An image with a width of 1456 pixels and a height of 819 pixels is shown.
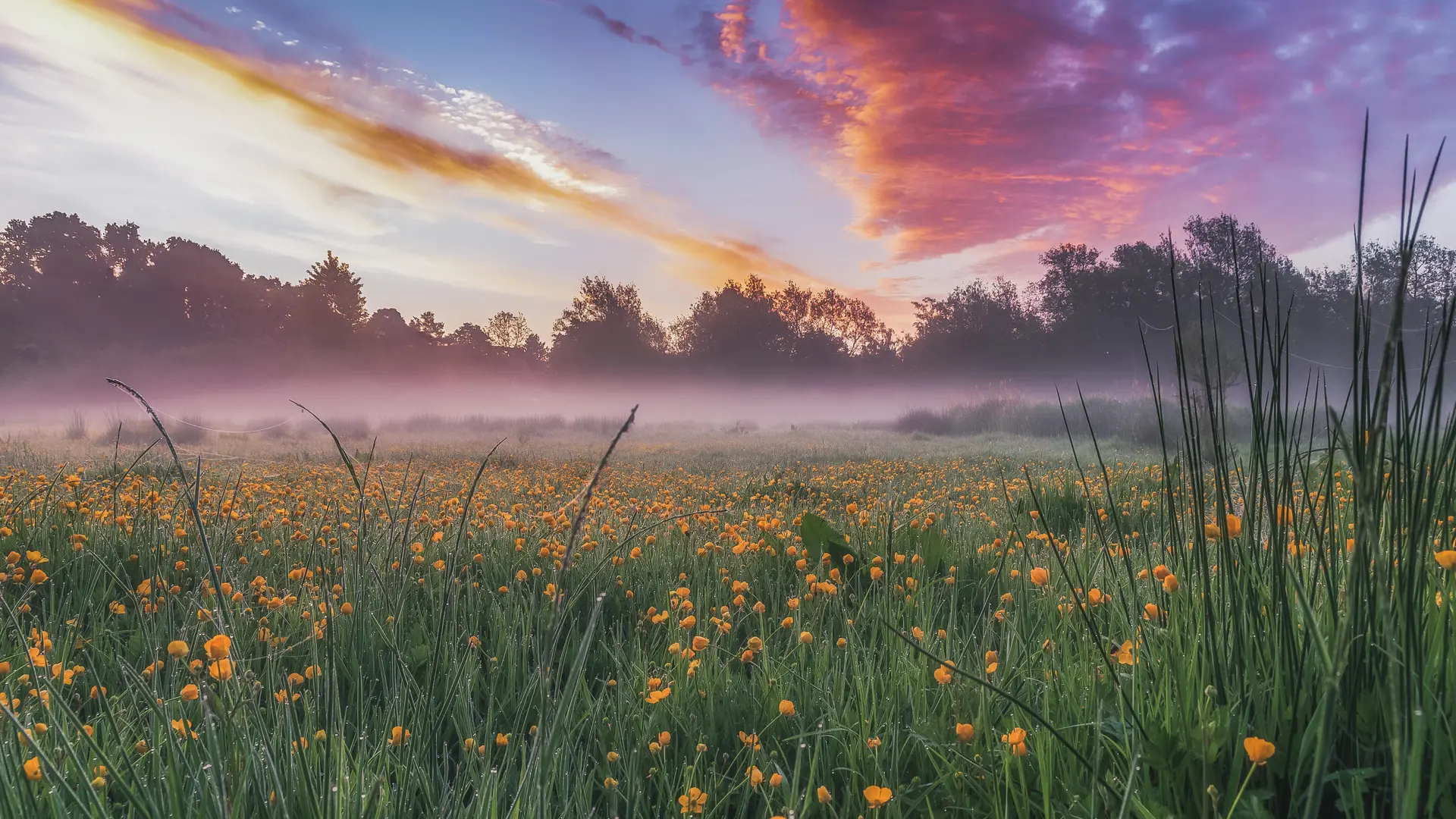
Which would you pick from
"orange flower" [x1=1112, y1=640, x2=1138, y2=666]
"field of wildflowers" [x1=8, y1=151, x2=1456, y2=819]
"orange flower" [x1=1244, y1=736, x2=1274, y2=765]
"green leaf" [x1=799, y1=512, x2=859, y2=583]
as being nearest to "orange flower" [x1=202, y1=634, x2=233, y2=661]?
"field of wildflowers" [x1=8, y1=151, x2=1456, y2=819]

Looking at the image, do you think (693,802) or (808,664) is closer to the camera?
(693,802)

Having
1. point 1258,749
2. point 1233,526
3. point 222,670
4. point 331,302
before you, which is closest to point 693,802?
point 222,670

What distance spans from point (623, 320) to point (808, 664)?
7249 cm

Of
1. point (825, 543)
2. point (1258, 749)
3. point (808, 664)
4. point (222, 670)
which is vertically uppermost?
point (1258, 749)

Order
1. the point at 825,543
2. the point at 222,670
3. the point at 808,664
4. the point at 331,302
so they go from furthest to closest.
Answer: the point at 331,302 → the point at 825,543 → the point at 808,664 → the point at 222,670

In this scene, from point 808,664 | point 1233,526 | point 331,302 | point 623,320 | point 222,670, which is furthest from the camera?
point 623,320

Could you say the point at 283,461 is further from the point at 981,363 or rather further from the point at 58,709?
the point at 981,363

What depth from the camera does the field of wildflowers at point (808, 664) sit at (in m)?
1.44

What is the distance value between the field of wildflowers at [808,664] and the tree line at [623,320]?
49263mm

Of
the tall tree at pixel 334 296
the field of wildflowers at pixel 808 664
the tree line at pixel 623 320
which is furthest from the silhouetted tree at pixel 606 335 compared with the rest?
the field of wildflowers at pixel 808 664

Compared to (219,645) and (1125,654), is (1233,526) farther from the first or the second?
(219,645)

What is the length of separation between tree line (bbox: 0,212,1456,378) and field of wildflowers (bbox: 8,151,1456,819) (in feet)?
162

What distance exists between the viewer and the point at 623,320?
2901 inches

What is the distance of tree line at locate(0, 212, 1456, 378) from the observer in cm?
5188
